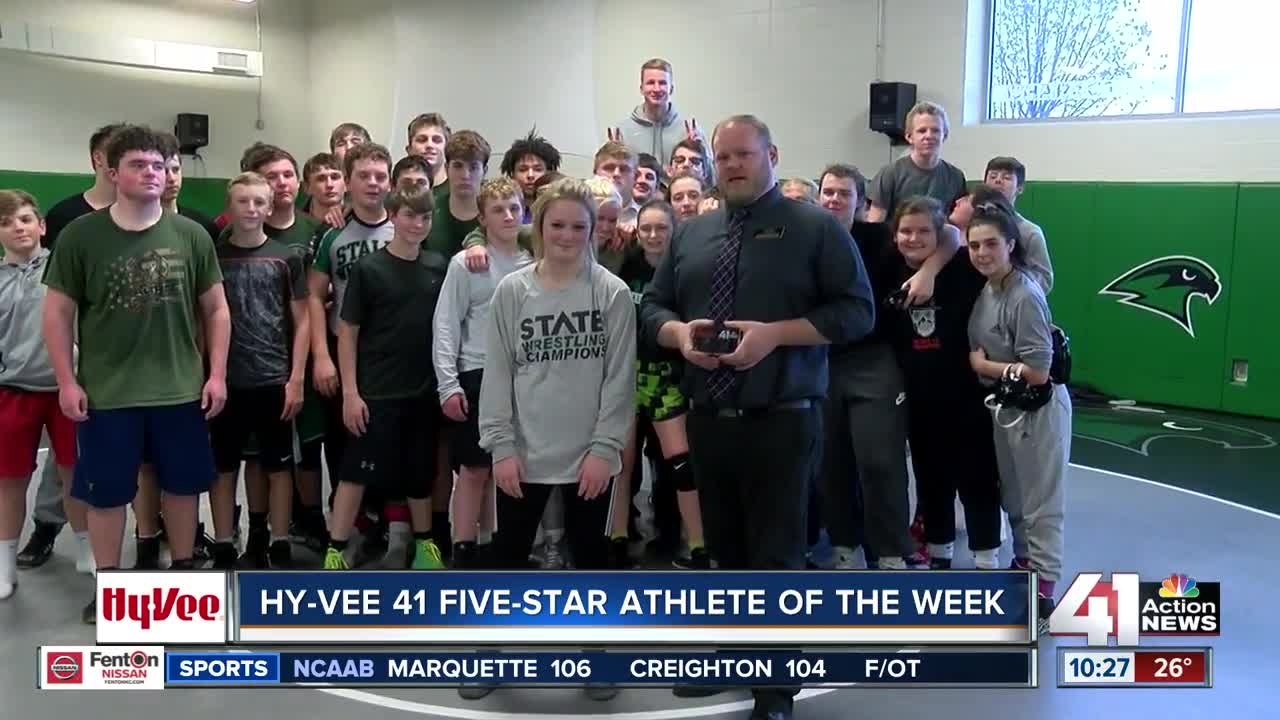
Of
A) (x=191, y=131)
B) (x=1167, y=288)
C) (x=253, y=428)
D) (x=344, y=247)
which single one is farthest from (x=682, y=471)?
(x=191, y=131)

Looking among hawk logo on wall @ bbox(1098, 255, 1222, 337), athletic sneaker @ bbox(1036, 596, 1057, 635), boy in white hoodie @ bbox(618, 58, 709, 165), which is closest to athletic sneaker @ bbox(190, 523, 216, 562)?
boy in white hoodie @ bbox(618, 58, 709, 165)

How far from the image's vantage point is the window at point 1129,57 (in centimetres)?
859

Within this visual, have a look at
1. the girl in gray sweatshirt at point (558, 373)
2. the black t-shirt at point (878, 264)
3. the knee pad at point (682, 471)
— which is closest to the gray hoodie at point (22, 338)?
the girl in gray sweatshirt at point (558, 373)

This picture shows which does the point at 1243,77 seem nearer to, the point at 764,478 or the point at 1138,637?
the point at 1138,637

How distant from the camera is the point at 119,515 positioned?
3982 millimetres

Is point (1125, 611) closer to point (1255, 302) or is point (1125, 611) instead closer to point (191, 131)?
point (1255, 302)

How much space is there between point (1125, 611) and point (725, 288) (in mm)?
1734

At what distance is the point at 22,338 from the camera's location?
14.6ft

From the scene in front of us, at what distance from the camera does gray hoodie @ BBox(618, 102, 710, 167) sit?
6543 millimetres

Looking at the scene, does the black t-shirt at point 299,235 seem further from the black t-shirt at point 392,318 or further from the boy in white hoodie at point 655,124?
the boy in white hoodie at point 655,124

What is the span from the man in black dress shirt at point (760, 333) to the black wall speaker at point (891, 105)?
6.87 meters

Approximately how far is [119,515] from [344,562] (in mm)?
902

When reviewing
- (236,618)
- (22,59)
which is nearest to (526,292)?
(236,618)

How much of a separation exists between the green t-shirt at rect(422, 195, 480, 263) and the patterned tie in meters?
1.64
